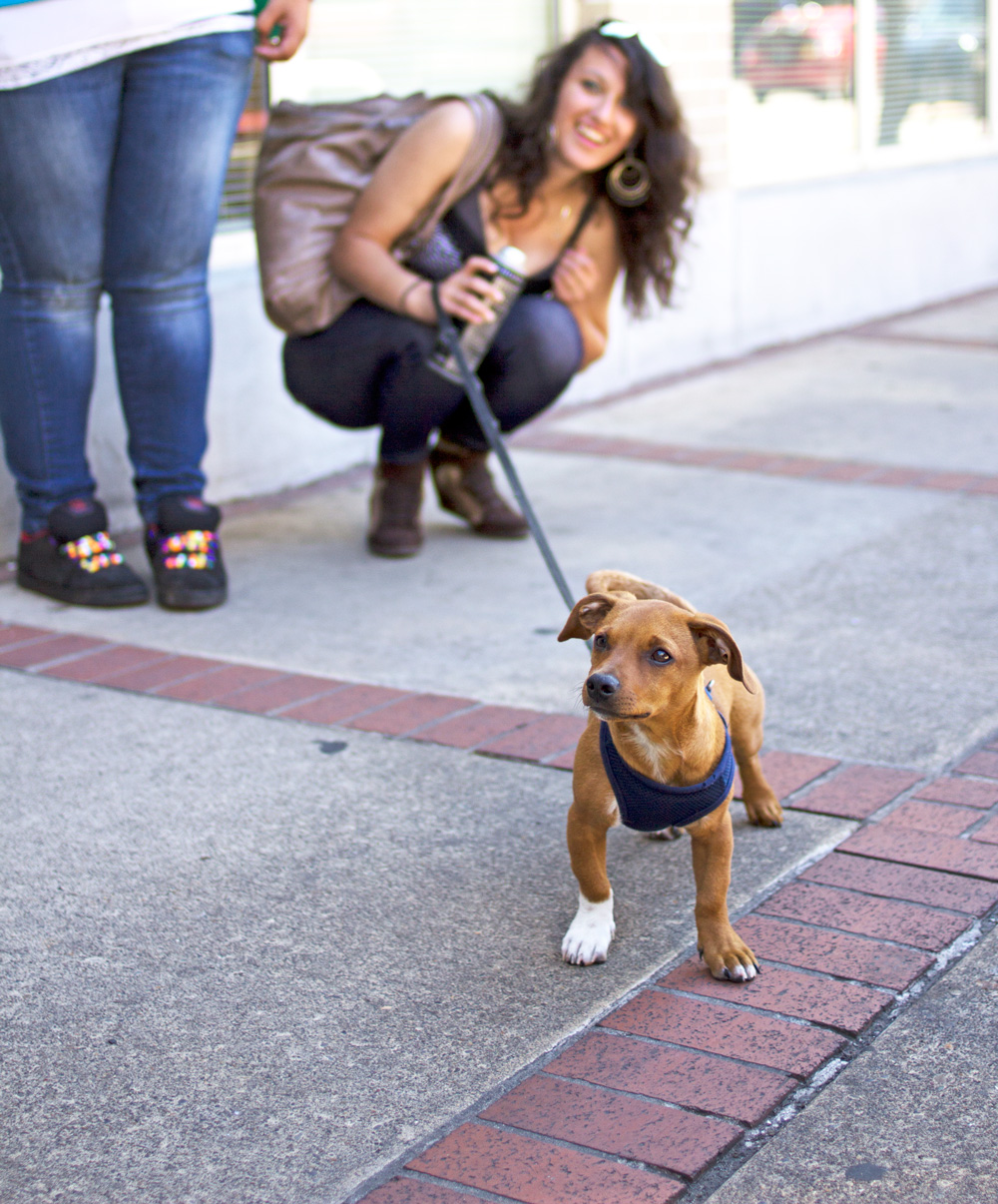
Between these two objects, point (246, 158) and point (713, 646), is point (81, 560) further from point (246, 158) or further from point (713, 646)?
point (713, 646)

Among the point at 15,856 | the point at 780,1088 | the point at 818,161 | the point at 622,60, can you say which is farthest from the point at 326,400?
the point at 818,161

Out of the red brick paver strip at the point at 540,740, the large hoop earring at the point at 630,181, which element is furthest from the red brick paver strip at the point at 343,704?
the large hoop earring at the point at 630,181

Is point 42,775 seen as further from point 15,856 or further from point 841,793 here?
point 841,793

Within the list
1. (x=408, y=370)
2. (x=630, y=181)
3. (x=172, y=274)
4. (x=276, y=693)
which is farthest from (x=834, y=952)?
(x=630, y=181)

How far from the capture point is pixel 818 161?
26.8 feet

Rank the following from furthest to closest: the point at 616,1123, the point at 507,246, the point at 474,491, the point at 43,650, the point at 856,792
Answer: the point at 474,491 < the point at 507,246 < the point at 43,650 < the point at 856,792 < the point at 616,1123

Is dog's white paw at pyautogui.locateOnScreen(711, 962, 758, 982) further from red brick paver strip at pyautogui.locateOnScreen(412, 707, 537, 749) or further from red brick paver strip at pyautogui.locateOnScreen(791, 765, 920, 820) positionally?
red brick paver strip at pyautogui.locateOnScreen(412, 707, 537, 749)

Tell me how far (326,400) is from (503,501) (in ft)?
2.14

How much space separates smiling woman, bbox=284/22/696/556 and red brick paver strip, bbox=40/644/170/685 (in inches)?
37.1

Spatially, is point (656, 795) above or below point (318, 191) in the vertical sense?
below

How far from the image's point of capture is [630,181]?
13.9 feet

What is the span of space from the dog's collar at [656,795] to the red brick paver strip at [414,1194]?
0.62 m

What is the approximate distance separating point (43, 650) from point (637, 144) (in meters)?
2.10

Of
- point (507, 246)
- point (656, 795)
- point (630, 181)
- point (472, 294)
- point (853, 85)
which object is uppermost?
point (853, 85)
